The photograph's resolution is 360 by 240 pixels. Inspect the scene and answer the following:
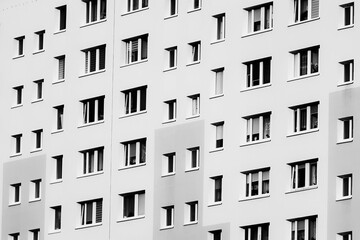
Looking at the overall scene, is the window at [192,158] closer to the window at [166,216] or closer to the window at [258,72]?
the window at [166,216]

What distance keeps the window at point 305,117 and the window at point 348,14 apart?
3819 mm

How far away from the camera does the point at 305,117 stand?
97.7 metres

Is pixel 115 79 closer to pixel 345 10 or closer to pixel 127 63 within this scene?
pixel 127 63

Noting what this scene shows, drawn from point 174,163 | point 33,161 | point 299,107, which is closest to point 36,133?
point 33,161

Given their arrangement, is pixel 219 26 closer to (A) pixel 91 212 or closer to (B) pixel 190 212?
(B) pixel 190 212

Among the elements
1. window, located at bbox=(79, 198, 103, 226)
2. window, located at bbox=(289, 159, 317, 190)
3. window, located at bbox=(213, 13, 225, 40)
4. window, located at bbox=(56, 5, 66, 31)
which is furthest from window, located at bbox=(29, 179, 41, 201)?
window, located at bbox=(289, 159, 317, 190)

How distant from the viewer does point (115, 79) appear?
106 metres

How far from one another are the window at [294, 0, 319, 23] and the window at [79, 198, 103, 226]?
47.0ft

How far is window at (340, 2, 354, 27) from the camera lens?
9647 cm

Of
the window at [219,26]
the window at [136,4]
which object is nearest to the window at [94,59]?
the window at [136,4]

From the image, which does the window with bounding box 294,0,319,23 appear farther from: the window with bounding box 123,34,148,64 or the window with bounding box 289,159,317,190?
the window with bounding box 123,34,148,64

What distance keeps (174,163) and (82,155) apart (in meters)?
6.43

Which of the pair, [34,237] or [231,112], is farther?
[34,237]

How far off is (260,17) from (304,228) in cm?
1045
